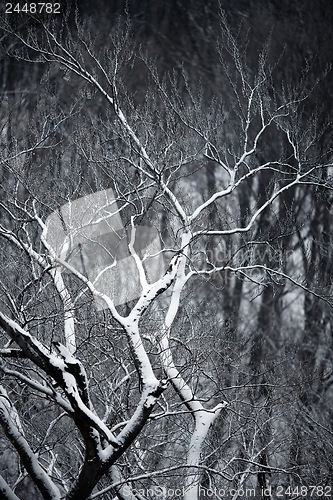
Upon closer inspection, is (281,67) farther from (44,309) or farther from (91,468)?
(91,468)

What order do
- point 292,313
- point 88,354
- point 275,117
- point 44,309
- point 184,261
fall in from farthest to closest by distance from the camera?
point 292,313 → point 275,117 → point 184,261 → point 88,354 → point 44,309

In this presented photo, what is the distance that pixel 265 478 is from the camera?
11.1 meters

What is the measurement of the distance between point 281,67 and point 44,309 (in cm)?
1896

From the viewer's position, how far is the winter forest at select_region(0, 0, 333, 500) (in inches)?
257

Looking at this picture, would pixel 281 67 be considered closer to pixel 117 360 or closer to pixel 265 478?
pixel 265 478

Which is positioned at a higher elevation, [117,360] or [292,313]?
[292,313]

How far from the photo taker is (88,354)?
8.36 metres

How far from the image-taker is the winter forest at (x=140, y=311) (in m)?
6.52

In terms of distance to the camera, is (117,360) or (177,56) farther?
(177,56)

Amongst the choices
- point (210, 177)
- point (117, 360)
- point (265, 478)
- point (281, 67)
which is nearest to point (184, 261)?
point (117, 360)

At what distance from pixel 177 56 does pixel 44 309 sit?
19.1 metres

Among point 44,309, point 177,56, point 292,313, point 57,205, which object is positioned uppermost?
point 177,56

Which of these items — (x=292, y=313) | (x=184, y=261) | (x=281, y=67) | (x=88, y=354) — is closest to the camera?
(x=88, y=354)

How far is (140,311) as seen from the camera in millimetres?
6867
